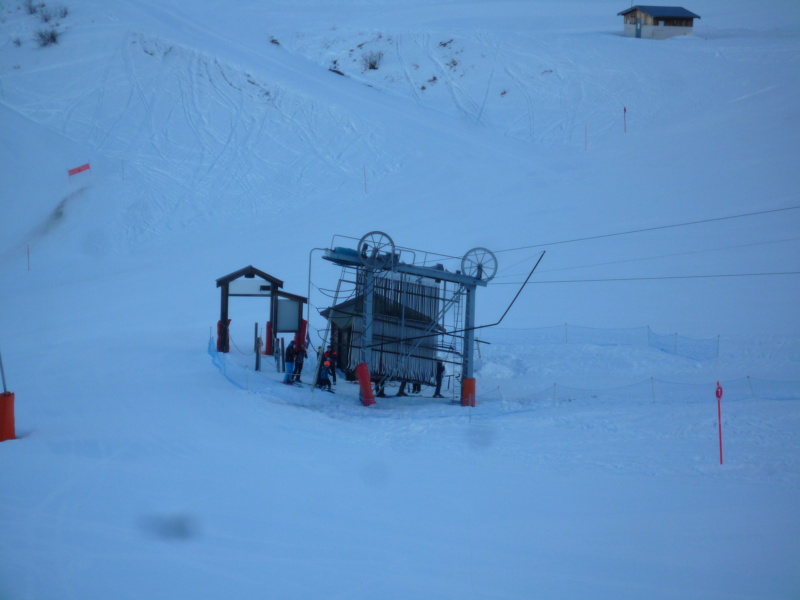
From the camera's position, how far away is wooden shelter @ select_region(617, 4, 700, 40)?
191 feet

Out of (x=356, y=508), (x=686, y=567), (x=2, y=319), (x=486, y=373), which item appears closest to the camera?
(x=686, y=567)

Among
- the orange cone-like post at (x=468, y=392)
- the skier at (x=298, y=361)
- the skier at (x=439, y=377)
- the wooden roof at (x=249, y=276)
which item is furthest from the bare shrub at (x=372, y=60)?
the orange cone-like post at (x=468, y=392)

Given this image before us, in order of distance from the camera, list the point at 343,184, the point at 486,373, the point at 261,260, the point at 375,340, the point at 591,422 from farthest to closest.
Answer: the point at 343,184
the point at 261,260
the point at 486,373
the point at 375,340
the point at 591,422

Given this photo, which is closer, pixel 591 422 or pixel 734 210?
pixel 591 422

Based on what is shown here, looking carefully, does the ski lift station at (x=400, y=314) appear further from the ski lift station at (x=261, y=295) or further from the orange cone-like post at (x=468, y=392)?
the ski lift station at (x=261, y=295)

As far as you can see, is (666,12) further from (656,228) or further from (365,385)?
(365,385)

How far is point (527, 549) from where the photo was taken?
9570 millimetres

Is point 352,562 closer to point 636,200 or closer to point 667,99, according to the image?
point 636,200

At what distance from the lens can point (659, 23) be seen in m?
58.6

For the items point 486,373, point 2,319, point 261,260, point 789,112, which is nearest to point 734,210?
point 789,112

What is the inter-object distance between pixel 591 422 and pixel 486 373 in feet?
22.9

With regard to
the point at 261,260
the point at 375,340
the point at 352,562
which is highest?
the point at 261,260

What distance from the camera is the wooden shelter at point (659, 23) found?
58344 millimetres

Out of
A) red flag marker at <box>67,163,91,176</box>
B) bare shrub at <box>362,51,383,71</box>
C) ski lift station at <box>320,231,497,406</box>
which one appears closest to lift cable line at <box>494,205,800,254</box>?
ski lift station at <box>320,231,497,406</box>
